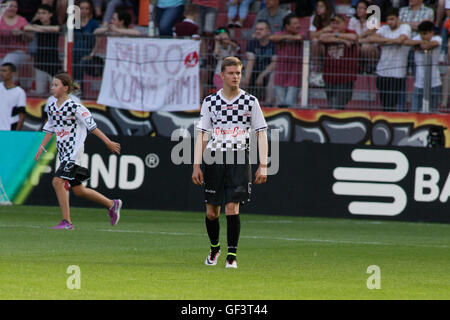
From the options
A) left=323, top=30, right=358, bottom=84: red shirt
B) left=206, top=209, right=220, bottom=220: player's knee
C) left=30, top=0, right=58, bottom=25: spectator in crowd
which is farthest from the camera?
left=30, top=0, right=58, bottom=25: spectator in crowd

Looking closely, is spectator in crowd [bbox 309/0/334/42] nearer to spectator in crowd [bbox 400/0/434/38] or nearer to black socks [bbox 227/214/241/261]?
spectator in crowd [bbox 400/0/434/38]

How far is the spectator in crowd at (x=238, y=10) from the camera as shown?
21062 mm

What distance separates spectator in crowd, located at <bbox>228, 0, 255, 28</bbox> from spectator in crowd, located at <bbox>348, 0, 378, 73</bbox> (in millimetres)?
2500

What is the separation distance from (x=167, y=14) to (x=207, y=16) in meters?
0.94

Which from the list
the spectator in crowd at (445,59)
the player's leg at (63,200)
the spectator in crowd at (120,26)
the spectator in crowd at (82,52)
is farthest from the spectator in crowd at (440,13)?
the player's leg at (63,200)

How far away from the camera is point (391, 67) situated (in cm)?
1827

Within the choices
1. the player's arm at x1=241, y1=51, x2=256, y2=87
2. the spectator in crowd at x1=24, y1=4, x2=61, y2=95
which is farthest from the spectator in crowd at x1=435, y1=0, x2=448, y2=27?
the spectator in crowd at x1=24, y1=4, x2=61, y2=95

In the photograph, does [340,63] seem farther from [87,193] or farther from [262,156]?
[262,156]

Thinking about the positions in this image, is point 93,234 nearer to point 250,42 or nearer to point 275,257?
point 275,257

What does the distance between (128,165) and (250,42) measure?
3192 millimetres

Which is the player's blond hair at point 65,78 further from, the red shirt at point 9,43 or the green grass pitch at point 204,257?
the red shirt at point 9,43

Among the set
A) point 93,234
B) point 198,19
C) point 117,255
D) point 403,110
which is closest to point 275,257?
point 117,255

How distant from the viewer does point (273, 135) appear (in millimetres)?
18484

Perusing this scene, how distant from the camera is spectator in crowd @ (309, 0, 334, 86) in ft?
61.0
